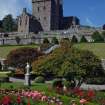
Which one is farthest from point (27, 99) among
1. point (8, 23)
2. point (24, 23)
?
point (8, 23)

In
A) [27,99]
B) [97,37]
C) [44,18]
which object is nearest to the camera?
[27,99]

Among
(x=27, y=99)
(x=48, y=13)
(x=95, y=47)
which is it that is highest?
(x=48, y=13)

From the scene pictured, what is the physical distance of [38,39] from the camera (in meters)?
96.9

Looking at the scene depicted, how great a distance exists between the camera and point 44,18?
108250 millimetres

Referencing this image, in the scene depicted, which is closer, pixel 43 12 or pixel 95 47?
pixel 95 47

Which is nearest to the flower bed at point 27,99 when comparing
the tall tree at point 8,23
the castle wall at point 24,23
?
the castle wall at point 24,23

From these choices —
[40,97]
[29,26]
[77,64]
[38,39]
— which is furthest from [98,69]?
[29,26]

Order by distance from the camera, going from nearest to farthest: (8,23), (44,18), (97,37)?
1. (97,37)
2. (44,18)
3. (8,23)

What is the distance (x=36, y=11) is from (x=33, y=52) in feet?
166

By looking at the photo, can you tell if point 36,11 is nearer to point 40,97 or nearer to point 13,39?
point 13,39

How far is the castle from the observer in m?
107

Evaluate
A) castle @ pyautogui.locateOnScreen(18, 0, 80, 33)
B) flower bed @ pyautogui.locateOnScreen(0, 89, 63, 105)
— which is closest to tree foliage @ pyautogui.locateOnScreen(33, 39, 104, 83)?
flower bed @ pyautogui.locateOnScreen(0, 89, 63, 105)

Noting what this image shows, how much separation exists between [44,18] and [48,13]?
149 centimetres

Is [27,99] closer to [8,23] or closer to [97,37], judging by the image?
[97,37]
